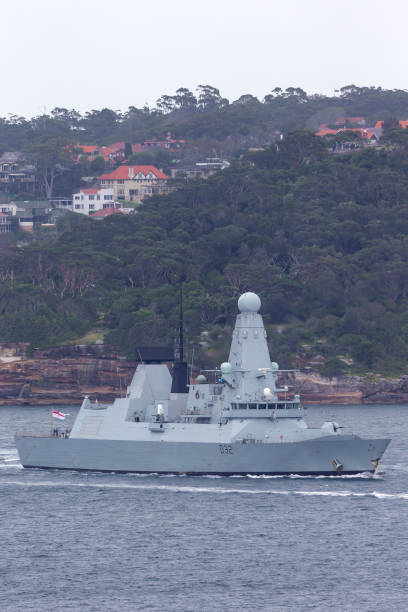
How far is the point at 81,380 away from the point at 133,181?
8588cm

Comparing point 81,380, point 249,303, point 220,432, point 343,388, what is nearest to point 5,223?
point 81,380

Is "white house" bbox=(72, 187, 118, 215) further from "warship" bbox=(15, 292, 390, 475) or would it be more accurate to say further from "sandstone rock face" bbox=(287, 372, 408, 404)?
"warship" bbox=(15, 292, 390, 475)

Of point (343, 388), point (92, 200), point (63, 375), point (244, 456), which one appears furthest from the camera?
point (92, 200)

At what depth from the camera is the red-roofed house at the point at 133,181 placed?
615 feet

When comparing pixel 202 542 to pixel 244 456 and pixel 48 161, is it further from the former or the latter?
Result: pixel 48 161

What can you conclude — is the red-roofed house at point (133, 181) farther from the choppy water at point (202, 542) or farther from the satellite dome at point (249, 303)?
the satellite dome at point (249, 303)

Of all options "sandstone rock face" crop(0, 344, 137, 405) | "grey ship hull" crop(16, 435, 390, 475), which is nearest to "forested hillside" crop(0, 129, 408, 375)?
"sandstone rock face" crop(0, 344, 137, 405)

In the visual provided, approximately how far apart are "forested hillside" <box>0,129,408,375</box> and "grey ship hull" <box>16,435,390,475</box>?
114 feet

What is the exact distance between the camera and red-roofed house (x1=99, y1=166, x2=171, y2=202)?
188 metres

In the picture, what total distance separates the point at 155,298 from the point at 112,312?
4.30 m

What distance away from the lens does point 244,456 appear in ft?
173

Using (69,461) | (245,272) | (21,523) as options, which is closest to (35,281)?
(245,272)

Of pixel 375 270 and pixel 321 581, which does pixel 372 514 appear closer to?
pixel 321 581

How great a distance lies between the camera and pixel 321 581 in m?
37.6
